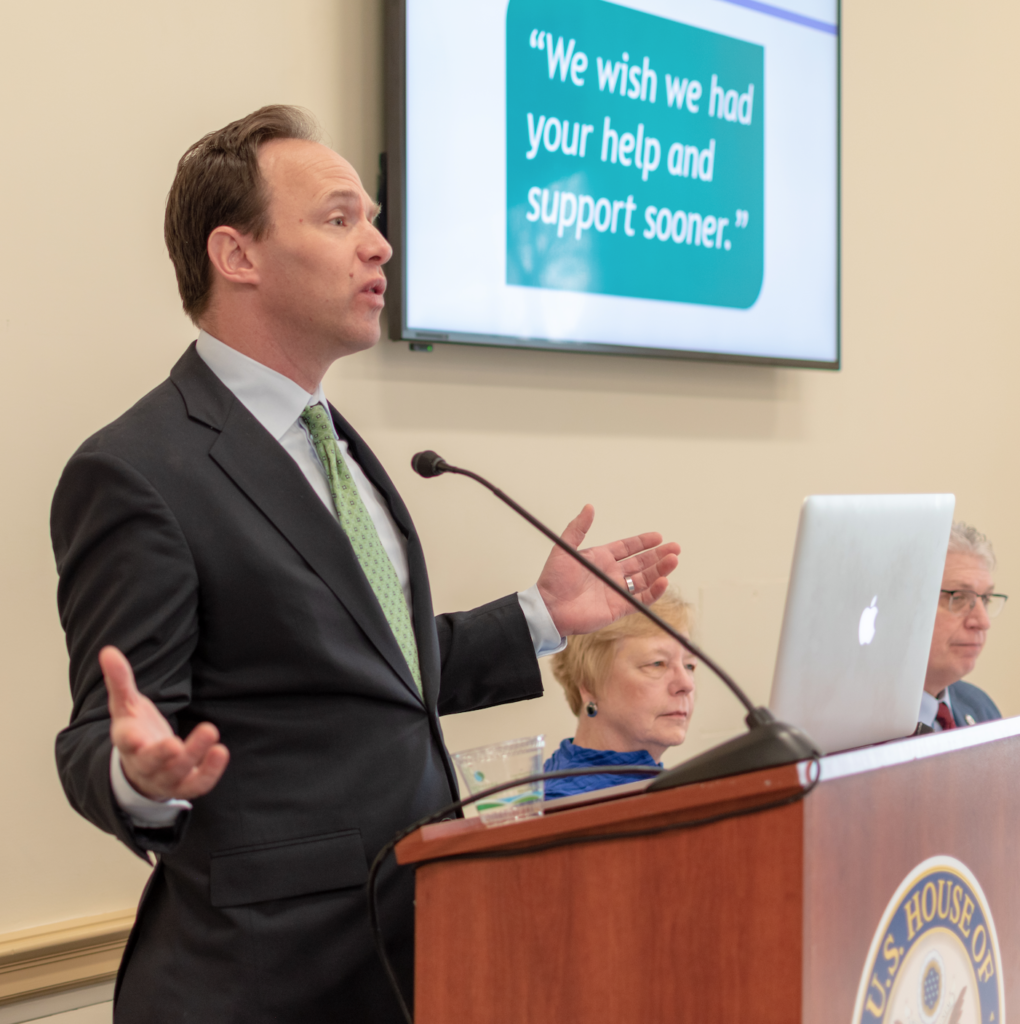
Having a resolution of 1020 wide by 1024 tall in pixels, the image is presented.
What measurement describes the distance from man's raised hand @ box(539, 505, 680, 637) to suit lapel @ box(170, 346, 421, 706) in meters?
0.33

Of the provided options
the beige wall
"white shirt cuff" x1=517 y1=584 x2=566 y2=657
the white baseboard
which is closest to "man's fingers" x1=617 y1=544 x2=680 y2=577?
"white shirt cuff" x1=517 y1=584 x2=566 y2=657

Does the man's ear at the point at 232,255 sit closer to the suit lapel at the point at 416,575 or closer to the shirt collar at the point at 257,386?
the shirt collar at the point at 257,386

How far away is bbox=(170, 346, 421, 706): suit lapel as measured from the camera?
1.20m

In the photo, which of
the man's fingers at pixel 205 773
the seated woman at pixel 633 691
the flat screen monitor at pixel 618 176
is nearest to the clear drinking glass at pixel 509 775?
the man's fingers at pixel 205 773

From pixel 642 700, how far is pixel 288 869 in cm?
109

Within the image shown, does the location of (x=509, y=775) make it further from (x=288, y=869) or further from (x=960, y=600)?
(x=960, y=600)

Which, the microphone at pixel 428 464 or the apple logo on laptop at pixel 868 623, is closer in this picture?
the apple logo on laptop at pixel 868 623

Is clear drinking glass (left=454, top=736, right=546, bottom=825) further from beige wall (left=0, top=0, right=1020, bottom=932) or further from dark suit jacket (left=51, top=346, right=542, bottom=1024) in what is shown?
beige wall (left=0, top=0, right=1020, bottom=932)

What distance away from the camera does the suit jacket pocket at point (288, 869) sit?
1121 mm

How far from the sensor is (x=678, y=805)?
902mm

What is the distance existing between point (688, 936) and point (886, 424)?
8.50ft

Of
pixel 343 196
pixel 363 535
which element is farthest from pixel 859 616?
pixel 343 196

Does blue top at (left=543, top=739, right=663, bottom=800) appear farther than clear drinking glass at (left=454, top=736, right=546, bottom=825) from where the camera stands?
Yes

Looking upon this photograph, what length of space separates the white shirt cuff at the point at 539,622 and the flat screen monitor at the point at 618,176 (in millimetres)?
900
